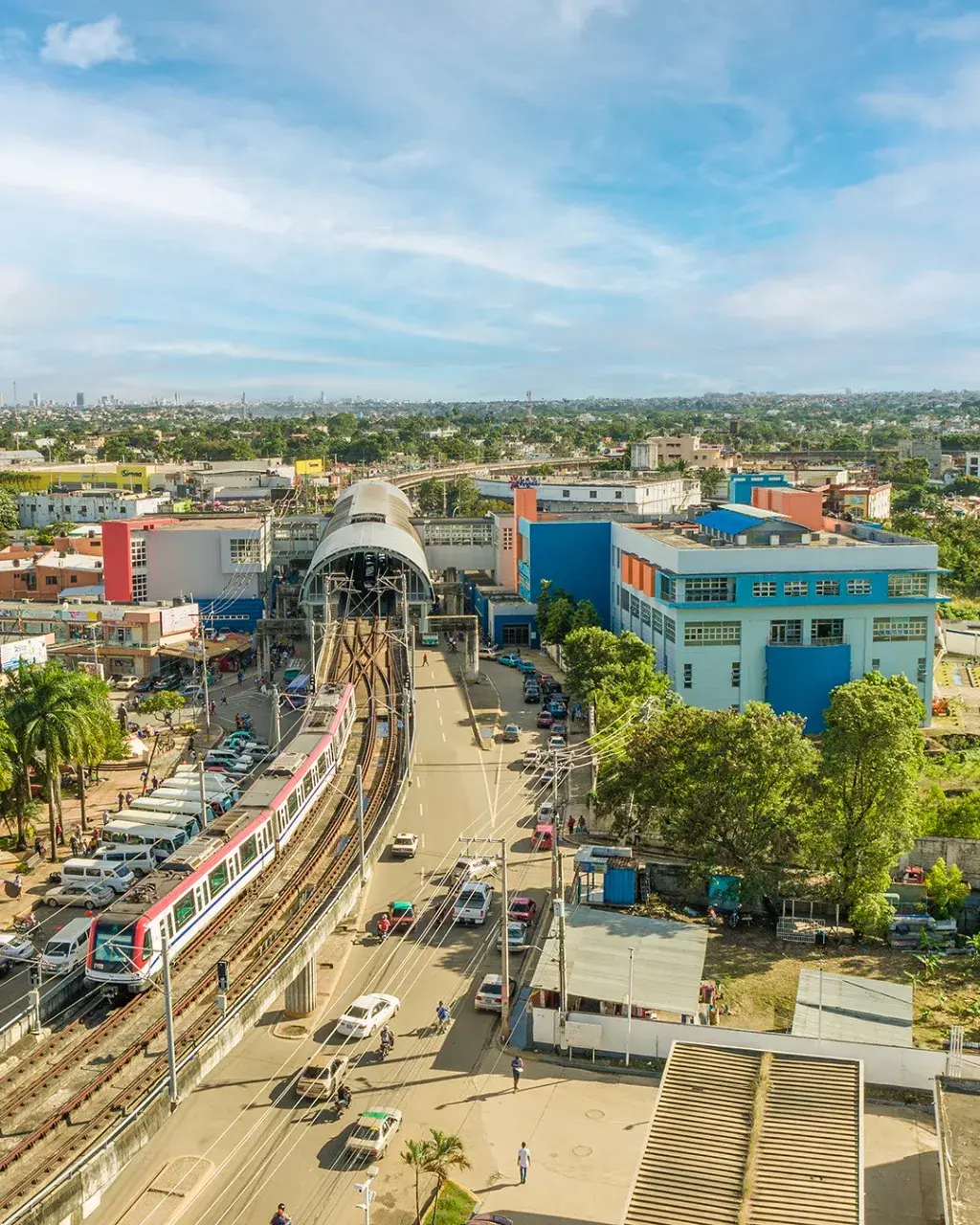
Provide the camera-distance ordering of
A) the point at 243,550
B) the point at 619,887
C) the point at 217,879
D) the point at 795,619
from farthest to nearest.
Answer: the point at 243,550
the point at 795,619
the point at 619,887
the point at 217,879

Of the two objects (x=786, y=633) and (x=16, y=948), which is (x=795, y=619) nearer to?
(x=786, y=633)

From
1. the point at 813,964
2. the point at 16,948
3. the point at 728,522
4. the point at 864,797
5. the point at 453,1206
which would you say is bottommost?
the point at 453,1206

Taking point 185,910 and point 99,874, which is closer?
point 185,910

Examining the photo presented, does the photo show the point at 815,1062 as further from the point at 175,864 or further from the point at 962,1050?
the point at 175,864

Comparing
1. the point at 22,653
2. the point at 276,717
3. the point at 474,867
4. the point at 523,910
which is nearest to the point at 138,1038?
the point at 523,910

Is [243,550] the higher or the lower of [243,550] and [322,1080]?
the higher

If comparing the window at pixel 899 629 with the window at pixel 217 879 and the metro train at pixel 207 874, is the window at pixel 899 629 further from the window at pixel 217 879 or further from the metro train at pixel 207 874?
Answer: the window at pixel 217 879

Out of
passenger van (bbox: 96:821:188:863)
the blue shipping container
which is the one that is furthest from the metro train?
the blue shipping container
